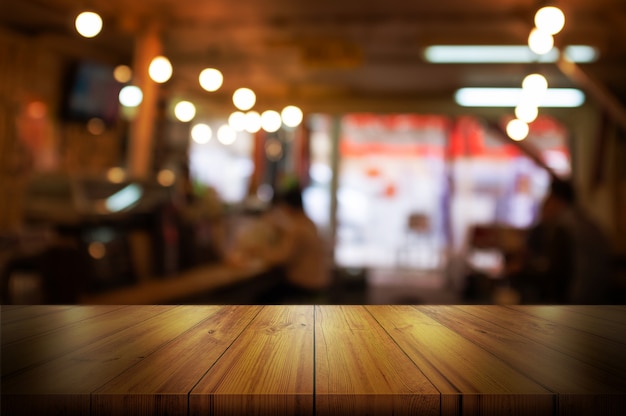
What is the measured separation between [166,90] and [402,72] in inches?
142

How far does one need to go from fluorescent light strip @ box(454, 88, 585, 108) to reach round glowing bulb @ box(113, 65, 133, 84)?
5.31 m

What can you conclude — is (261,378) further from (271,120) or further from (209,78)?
(271,120)

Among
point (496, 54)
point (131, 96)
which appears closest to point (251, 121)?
point (131, 96)

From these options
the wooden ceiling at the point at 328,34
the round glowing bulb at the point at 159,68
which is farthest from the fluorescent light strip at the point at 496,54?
the round glowing bulb at the point at 159,68

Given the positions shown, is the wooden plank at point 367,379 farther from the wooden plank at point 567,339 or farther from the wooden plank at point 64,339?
the wooden plank at point 64,339

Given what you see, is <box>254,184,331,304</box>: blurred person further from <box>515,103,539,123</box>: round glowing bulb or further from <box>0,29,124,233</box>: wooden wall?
<box>0,29,124,233</box>: wooden wall

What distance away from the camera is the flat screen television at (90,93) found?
7.67 meters

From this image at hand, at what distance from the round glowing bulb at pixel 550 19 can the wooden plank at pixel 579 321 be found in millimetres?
3088

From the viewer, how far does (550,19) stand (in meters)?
4.37

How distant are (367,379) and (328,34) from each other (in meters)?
6.79

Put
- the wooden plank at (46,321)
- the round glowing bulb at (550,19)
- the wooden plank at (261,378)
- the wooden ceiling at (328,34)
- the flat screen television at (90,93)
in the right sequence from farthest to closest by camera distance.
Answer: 1. the flat screen television at (90,93)
2. the wooden ceiling at (328,34)
3. the round glowing bulb at (550,19)
4. the wooden plank at (46,321)
5. the wooden plank at (261,378)

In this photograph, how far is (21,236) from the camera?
5824mm

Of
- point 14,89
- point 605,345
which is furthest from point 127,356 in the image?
point 14,89

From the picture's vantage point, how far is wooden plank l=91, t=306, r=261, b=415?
943 mm
